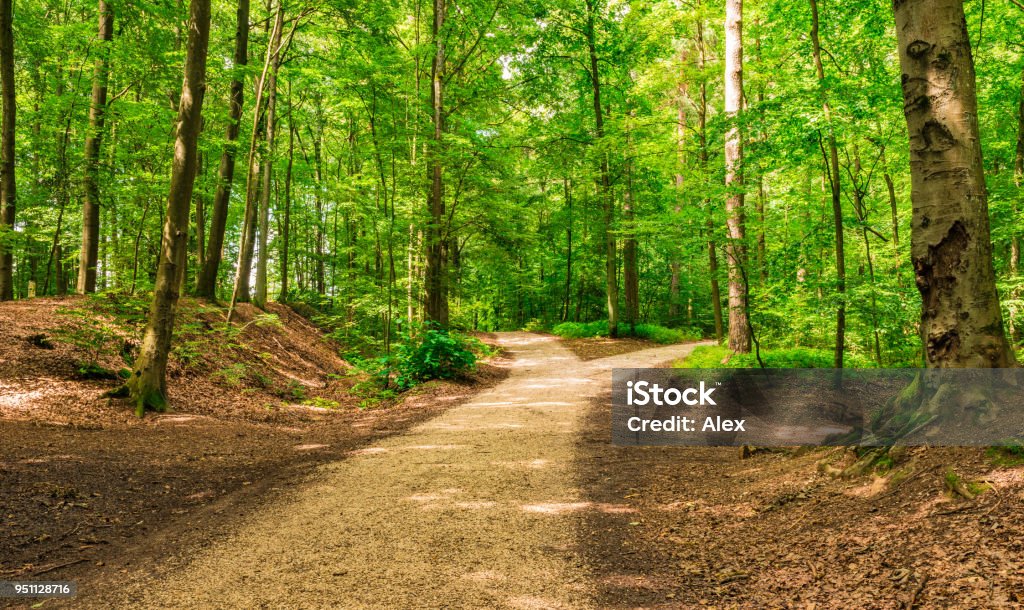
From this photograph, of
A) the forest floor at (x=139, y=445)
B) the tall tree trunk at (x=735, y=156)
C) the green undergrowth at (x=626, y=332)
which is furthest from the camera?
the green undergrowth at (x=626, y=332)

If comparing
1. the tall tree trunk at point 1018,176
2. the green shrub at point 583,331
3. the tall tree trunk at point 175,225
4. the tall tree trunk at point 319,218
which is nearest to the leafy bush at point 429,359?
the tall tree trunk at point 175,225

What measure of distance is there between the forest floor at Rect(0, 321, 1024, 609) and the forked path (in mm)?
18

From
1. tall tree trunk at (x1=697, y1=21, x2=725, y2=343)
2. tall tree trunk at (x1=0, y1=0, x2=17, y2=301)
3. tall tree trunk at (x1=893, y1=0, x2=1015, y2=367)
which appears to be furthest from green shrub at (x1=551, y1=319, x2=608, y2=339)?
tall tree trunk at (x1=0, y1=0, x2=17, y2=301)

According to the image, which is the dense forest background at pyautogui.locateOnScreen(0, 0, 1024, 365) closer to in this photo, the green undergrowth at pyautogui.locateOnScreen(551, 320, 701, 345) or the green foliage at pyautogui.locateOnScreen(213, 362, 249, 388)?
the green undergrowth at pyautogui.locateOnScreen(551, 320, 701, 345)

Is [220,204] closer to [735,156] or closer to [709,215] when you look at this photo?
[709,215]

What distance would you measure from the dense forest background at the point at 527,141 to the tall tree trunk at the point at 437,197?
3.4 inches

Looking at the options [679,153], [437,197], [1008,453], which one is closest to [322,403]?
[437,197]

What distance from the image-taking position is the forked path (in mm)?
2850

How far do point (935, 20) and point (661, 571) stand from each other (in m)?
3.95

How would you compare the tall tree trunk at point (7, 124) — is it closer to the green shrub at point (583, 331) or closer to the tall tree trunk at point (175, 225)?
the tall tree trunk at point (175, 225)

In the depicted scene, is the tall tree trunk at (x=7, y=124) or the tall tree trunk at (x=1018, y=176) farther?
the tall tree trunk at (x=7, y=124)

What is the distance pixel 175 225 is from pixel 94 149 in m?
7.56

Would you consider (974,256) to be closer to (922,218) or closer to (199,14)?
(922,218)

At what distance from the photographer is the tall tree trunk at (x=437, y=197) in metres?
12.5
